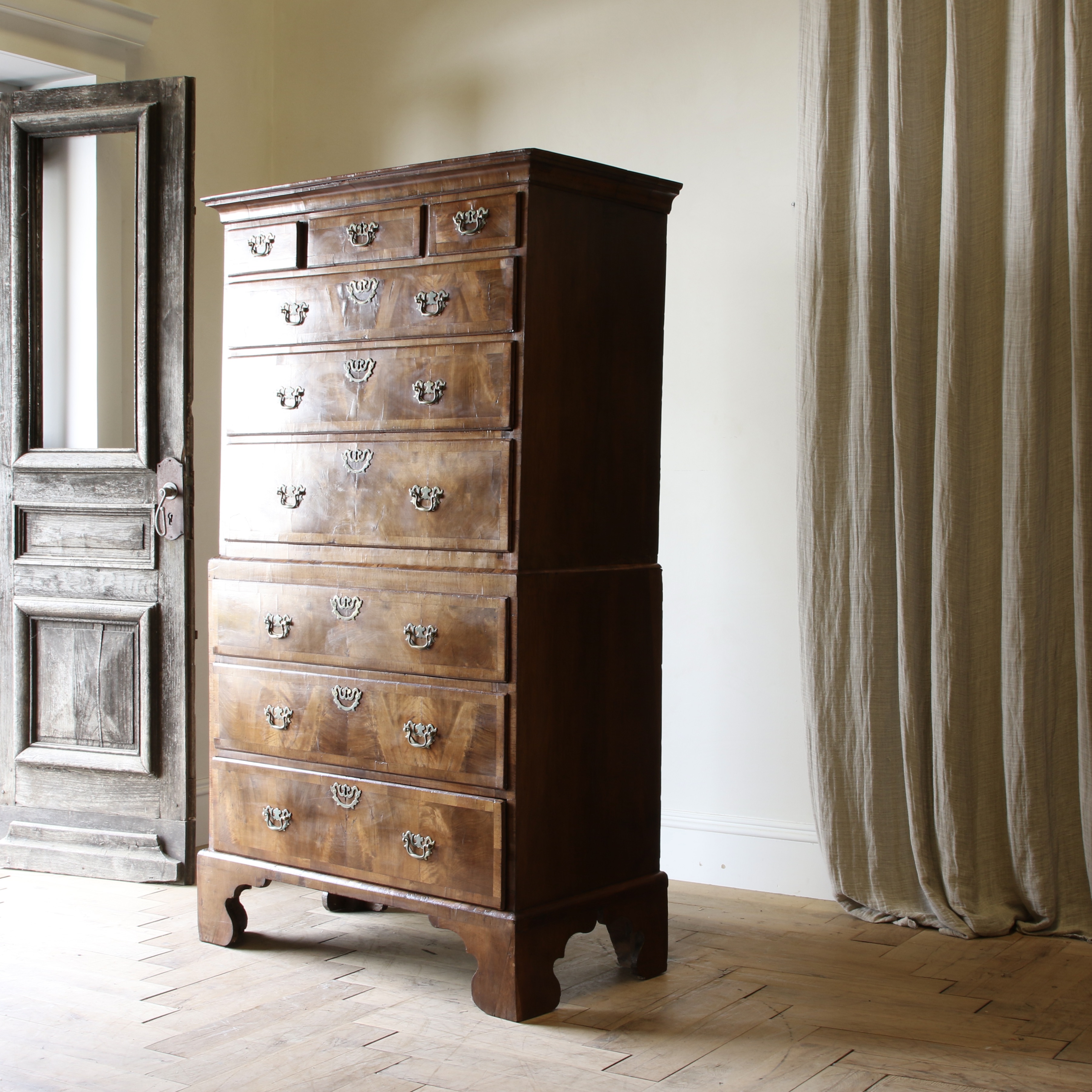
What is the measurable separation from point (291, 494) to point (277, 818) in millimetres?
697

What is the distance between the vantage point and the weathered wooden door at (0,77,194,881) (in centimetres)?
323

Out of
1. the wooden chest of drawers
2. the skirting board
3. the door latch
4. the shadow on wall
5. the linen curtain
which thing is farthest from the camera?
the shadow on wall

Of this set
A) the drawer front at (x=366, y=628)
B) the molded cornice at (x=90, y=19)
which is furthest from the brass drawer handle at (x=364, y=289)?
the molded cornice at (x=90, y=19)

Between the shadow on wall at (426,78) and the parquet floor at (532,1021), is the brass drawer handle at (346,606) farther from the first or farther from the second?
the shadow on wall at (426,78)

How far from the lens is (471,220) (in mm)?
2328

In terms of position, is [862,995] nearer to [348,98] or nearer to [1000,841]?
[1000,841]

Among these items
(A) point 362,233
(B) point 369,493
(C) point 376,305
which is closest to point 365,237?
(A) point 362,233

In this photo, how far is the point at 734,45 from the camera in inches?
124

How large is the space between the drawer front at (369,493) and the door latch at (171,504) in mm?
540

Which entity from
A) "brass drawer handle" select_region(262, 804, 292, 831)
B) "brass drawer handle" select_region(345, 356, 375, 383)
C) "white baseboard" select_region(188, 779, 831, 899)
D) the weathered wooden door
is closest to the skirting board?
"white baseboard" select_region(188, 779, 831, 899)

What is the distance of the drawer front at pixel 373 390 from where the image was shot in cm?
231

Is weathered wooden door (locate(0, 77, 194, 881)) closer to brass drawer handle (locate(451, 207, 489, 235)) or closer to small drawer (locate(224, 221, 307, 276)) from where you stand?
small drawer (locate(224, 221, 307, 276))

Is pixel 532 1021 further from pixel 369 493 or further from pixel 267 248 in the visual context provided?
pixel 267 248

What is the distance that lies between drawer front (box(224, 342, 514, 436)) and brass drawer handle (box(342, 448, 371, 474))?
45mm
